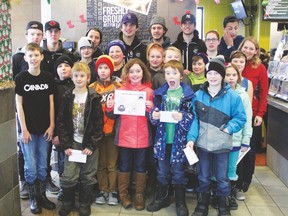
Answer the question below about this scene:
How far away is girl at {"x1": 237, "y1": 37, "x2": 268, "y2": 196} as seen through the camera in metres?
3.71

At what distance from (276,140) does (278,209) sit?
1231 mm

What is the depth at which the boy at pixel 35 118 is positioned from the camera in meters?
3.09

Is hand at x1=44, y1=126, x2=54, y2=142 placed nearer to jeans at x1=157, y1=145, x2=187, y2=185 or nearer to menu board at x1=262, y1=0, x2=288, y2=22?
jeans at x1=157, y1=145, x2=187, y2=185

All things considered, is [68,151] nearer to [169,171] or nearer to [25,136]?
[25,136]

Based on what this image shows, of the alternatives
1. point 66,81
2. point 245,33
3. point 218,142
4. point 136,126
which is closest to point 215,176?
point 218,142

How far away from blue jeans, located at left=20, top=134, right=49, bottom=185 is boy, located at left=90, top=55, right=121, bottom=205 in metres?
0.54

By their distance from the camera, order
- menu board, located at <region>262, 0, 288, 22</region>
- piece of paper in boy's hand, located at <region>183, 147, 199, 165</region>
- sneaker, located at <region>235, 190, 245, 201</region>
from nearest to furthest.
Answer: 1. piece of paper in boy's hand, located at <region>183, 147, 199, 165</region>
2. sneaker, located at <region>235, 190, 245, 201</region>
3. menu board, located at <region>262, 0, 288, 22</region>

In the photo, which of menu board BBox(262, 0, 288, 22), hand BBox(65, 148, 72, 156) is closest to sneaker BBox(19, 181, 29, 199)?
Answer: hand BBox(65, 148, 72, 156)

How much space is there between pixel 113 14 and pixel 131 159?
2.70 m

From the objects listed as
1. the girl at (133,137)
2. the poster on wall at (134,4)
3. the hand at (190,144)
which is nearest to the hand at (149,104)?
the girl at (133,137)

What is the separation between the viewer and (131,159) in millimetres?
3338

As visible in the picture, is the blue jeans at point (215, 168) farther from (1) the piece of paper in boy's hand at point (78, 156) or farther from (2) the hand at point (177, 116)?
(1) the piece of paper in boy's hand at point (78, 156)

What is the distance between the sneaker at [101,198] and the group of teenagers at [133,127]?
21 millimetres

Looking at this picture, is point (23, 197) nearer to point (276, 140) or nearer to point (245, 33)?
point (276, 140)
